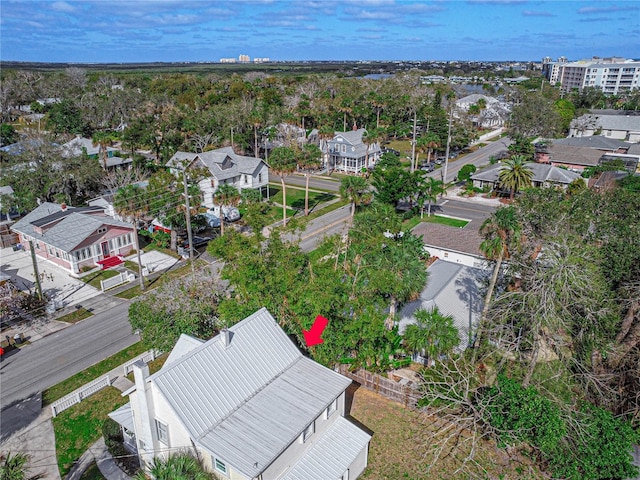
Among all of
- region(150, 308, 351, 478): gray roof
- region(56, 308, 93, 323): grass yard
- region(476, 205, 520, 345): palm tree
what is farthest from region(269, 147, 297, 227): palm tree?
region(150, 308, 351, 478): gray roof

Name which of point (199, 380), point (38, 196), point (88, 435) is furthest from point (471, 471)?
point (38, 196)

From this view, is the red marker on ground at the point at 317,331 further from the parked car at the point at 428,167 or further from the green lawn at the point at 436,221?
the parked car at the point at 428,167

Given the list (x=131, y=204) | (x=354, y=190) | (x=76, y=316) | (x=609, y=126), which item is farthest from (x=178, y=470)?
(x=609, y=126)

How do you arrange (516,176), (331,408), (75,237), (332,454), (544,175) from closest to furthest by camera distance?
(332,454)
(331,408)
(75,237)
(516,176)
(544,175)

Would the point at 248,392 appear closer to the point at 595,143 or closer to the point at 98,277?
the point at 98,277

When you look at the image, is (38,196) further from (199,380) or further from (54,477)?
(199,380)

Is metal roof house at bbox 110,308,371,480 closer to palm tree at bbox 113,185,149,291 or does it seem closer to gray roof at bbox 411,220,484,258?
palm tree at bbox 113,185,149,291
